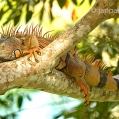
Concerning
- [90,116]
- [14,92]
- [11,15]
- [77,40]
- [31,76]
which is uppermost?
[11,15]

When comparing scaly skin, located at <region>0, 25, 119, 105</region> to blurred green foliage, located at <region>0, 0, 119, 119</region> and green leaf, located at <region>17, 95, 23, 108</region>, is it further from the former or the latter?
green leaf, located at <region>17, 95, 23, 108</region>

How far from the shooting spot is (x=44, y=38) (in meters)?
3.11

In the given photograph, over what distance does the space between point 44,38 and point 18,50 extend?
362 mm

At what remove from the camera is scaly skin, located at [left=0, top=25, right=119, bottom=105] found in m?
2.80

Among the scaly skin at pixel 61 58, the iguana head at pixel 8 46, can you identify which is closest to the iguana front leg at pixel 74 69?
the scaly skin at pixel 61 58

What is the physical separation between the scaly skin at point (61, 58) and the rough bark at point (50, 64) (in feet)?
0.26

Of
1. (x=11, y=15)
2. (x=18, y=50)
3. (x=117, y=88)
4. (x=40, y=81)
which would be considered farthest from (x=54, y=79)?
(x=11, y=15)

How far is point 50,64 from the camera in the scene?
2537 mm

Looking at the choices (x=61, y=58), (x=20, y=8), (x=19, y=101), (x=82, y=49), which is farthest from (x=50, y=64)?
(x=20, y=8)

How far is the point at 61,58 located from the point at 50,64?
589 millimetres

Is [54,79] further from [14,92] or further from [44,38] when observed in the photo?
[14,92]

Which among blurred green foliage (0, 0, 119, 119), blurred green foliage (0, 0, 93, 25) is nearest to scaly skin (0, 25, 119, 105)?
blurred green foliage (0, 0, 119, 119)

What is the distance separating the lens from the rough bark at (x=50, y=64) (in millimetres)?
2373

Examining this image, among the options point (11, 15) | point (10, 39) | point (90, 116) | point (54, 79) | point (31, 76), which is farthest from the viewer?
point (11, 15)
